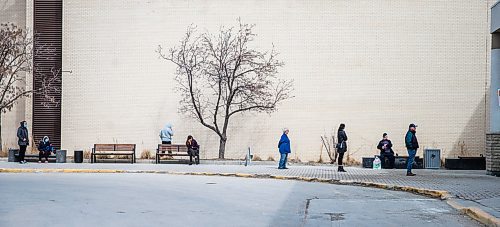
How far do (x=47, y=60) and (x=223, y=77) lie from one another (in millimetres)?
8921

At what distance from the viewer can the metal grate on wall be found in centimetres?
3641

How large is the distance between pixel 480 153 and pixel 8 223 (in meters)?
25.6

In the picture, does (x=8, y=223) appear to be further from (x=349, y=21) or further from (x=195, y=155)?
(x=349, y=21)

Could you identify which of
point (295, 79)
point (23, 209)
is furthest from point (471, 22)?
point (23, 209)

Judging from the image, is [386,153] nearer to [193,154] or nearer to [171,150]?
[193,154]

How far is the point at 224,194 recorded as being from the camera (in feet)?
54.2

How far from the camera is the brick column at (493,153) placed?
2275 cm

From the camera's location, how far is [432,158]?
2973cm

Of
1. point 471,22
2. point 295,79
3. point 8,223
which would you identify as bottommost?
point 8,223

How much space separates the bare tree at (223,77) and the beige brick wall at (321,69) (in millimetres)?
461

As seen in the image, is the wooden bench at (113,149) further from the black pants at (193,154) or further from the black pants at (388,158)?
the black pants at (388,158)

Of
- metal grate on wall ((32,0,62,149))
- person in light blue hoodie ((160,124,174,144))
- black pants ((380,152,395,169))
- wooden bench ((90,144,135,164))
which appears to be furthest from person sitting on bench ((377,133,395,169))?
metal grate on wall ((32,0,62,149))

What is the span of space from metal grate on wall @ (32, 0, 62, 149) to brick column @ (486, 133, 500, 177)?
829 inches

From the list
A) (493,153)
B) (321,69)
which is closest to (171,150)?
(321,69)
